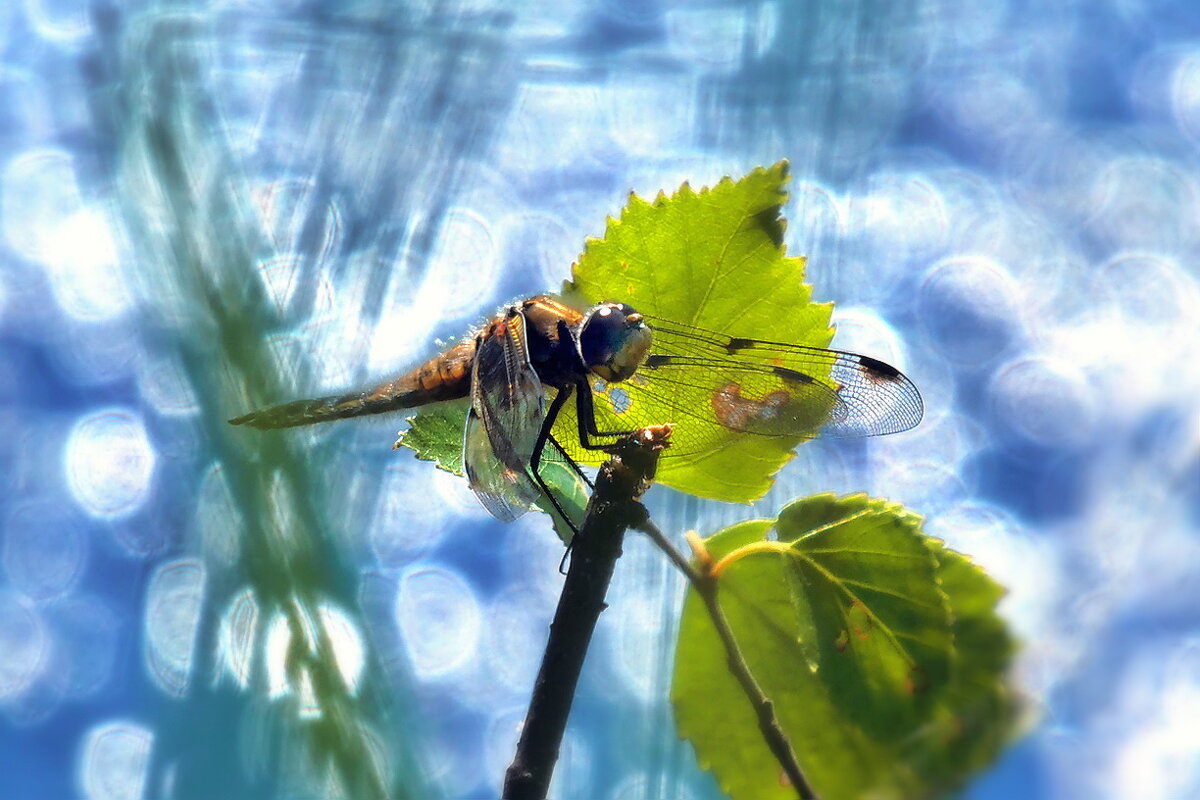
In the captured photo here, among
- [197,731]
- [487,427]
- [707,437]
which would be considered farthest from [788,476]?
[197,731]

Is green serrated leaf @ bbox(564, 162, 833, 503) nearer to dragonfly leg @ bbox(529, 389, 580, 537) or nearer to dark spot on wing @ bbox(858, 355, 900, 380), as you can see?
dragonfly leg @ bbox(529, 389, 580, 537)

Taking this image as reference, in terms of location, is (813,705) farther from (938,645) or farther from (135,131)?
(135,131)

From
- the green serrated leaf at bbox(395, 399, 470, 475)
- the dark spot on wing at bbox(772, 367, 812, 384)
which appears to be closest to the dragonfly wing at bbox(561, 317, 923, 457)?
the dark spot on wing at bbox(772, 367, 812, 384)

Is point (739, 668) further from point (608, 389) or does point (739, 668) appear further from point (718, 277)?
point (608, 389)

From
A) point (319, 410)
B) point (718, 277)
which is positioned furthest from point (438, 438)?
point (718, 277)

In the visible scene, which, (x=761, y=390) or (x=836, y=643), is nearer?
(x=836, y=643)

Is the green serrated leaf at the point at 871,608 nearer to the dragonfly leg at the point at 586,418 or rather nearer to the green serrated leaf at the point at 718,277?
the green serrated leaf at the point at 718,277

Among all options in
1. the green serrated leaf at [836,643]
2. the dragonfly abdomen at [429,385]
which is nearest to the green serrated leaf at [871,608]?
the green serrated leaf at [836,643]
